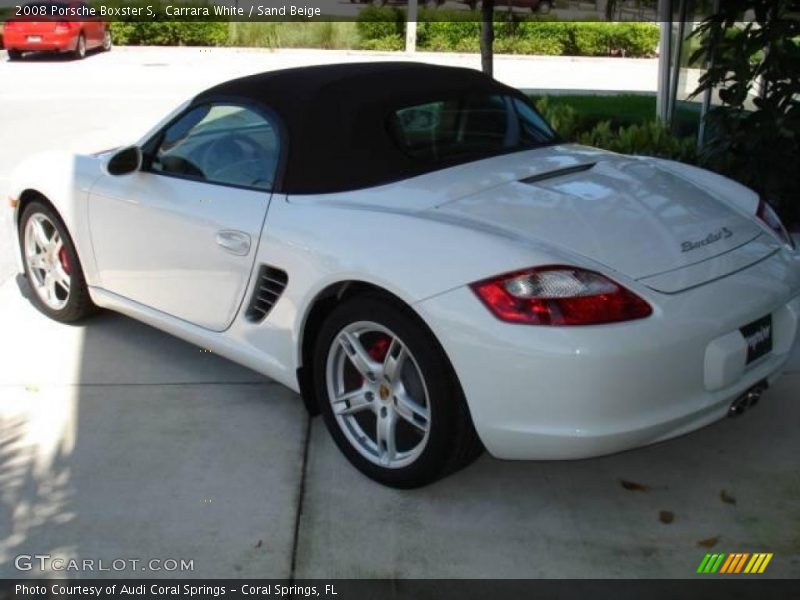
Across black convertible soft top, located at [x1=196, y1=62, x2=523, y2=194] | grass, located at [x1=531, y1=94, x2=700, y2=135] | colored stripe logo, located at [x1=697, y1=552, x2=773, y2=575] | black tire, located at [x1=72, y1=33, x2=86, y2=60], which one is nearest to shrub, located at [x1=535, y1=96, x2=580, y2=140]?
grass, located at [x1=531, y1=94, x2=700, y2=135]

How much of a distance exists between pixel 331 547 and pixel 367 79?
6.56ft

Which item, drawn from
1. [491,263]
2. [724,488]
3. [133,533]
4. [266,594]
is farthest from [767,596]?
[133,533]

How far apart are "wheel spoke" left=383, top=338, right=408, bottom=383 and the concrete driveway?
1.51ft

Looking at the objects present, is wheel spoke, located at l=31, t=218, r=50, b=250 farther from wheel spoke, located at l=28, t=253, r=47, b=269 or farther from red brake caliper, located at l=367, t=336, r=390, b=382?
red brake caliper, located at l=367, t=336, r=390, b=382

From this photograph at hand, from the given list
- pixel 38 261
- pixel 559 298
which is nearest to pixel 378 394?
pixel 559 298

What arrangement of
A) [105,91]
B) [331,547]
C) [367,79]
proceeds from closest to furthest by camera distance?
[331,547] < [367,79] < [105,91]

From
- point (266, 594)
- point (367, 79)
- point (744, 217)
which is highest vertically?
point (367, 79)

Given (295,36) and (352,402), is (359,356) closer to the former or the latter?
(352,402)

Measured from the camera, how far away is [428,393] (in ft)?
9.52

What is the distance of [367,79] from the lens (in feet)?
12.4

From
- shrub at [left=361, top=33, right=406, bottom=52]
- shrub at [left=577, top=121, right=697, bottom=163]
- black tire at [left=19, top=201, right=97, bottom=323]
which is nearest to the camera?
black tire at [left=19, top=201, right=97, bottom=323]

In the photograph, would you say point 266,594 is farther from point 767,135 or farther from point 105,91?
point 105,91

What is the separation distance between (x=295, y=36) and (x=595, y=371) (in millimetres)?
25338

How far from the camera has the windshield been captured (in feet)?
11.8
